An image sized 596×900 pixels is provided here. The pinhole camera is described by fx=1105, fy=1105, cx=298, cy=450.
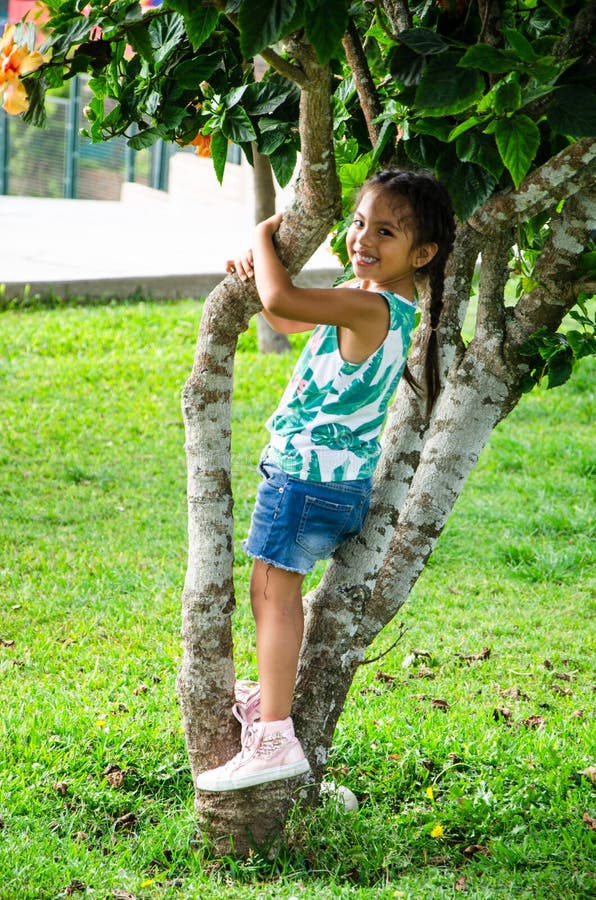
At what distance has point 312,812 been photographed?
9.21ft

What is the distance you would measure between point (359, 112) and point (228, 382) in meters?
0.74

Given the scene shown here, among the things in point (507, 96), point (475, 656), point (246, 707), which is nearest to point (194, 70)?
point (507, 96)

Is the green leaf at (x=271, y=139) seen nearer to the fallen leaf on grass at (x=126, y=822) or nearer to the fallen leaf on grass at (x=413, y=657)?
the fallen leaf on grass at (x=126, y=822)

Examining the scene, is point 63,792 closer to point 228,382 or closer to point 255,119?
point 228,382

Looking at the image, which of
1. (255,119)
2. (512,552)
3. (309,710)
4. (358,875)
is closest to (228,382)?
(255,119)

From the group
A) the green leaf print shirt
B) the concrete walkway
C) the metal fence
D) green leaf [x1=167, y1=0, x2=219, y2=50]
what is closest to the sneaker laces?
the green leaf print shirt

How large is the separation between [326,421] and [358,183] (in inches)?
22.8

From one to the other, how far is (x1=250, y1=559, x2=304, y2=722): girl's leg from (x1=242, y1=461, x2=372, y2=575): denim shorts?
50 mm

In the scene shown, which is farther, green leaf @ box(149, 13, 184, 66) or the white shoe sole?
the white shoe sole

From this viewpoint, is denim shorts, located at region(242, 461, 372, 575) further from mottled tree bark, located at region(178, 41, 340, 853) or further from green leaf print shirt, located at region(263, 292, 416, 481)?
mottled tree bark, located at region(178, 41, 340, 853)

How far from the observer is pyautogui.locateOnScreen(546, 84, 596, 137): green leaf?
6.43ft

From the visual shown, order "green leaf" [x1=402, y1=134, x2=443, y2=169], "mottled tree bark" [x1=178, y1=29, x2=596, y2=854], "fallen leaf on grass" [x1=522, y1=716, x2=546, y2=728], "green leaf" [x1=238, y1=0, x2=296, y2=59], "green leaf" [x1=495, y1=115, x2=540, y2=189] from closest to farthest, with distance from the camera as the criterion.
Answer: "green leaf" [x1=238, y1=0, x2=296, y2=59] < "green leaf" [x1=495, y1=115, x2=540, y2=189] < "green leaf" [x1=402, y1=134, x2=443, y2=169] < "mottled tree bark" [x1=178, y1=29, x2=596, y2=854] < "fallen leaf on grass" [x1=522, y1=716, x2=546, y2=728]

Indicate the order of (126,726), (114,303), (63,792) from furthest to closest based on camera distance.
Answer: (114,303) < (126,726) < (63,792)

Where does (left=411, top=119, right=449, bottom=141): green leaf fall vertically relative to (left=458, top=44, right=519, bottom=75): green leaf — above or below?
below
